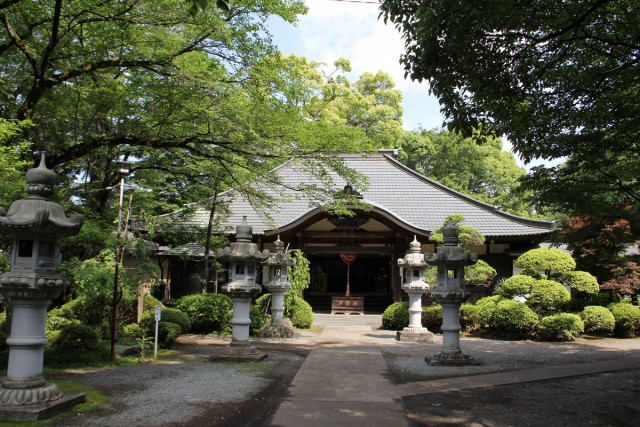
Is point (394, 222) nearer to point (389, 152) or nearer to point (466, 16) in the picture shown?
point (389, 152)

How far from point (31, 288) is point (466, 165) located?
1141 inches

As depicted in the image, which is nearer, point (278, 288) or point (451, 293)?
point (451, 293)

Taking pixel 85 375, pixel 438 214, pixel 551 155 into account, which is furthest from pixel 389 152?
pixel 85 375

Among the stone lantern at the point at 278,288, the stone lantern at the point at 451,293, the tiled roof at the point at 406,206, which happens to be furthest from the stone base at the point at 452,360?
the tiled roof at the point at 406,206

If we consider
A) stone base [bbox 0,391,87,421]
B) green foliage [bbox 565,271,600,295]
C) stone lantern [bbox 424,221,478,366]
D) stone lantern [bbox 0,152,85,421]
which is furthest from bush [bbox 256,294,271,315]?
stone base [bbox 0,391,87,421]

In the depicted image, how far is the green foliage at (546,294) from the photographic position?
13.5m

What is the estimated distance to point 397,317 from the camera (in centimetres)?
1538

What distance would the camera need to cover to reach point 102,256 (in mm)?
9172

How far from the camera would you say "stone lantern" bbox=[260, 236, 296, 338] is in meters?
13.4

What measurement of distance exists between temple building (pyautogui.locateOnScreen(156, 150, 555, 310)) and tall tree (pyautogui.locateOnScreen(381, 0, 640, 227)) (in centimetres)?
990

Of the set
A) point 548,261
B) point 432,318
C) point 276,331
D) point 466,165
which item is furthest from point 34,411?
point 466,165

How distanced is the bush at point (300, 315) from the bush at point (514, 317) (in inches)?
237

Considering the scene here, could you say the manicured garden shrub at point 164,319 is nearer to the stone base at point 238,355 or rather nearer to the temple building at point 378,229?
the stone base at point 238,355

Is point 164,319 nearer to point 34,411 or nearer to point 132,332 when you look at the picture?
point 132,332
